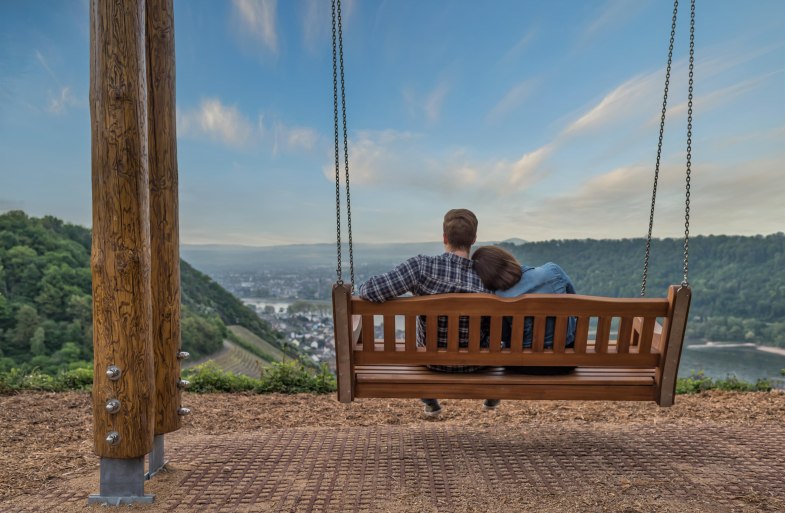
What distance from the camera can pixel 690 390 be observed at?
6.99m

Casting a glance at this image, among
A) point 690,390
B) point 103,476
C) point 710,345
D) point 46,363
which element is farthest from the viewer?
point 46,363

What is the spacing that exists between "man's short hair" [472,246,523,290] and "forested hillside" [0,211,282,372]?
1570 centimetres

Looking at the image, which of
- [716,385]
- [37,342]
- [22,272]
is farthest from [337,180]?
[22,272]

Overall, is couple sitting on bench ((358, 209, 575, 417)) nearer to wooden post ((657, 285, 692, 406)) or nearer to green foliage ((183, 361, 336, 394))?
wooden post ((657, 285, 692, 406))

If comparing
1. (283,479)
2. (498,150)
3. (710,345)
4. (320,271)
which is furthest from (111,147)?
(320,271)

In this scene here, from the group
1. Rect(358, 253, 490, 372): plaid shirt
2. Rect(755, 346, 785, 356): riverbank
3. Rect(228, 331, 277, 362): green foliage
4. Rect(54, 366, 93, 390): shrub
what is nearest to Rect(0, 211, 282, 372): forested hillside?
Rect(228, 331, 277, 362): green foliage

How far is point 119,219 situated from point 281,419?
3.14m

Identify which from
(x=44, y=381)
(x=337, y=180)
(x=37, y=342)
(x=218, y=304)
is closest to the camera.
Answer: (x=337, y=180)

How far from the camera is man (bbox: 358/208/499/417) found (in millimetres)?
3520

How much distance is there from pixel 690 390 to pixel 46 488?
245 inches

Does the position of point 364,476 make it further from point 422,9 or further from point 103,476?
point 422,9

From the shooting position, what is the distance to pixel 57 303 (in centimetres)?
2166

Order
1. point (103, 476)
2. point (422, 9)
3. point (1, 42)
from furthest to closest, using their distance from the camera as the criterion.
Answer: point (1, 42), point (422, 9), point (103, 476)

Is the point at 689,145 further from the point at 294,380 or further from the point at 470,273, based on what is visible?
the point at 294,380
